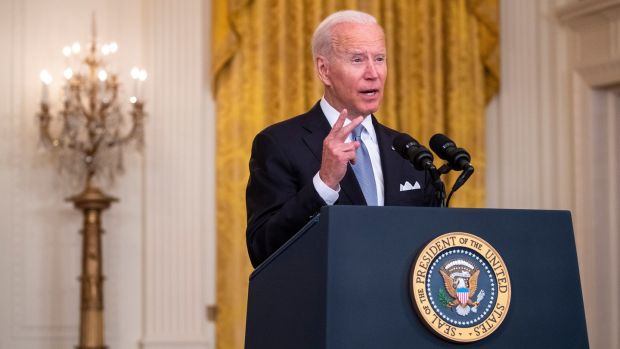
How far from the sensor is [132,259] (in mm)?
6391

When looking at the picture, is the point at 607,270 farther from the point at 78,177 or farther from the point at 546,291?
the point at 546,291

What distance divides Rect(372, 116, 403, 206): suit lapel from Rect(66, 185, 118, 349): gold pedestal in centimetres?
332

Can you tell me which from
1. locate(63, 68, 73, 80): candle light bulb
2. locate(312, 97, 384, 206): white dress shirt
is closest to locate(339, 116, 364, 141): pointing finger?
locate(312, 97, 384, 206): white dress shirt

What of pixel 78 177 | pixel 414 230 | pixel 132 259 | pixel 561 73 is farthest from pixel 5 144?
pixel 414 230

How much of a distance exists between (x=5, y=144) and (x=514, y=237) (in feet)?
15.7

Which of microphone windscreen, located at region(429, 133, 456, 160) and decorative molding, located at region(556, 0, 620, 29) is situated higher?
decorative molding, located at region(556, 0, 620, 29)

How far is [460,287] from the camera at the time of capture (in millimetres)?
2023

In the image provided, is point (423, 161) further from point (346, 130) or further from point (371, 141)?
point (371, 141)

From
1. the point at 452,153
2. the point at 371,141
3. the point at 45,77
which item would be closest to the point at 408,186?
the point at 371,141

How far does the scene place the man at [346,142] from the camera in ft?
8.71

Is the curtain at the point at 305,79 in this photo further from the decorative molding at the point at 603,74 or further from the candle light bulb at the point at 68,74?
the candle light bulb at the point at 68,74

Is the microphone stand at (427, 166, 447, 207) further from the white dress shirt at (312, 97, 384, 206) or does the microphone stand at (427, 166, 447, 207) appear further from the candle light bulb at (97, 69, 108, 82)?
the candle light bulb at (97, 69, 108, 82)

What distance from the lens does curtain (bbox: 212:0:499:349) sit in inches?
253

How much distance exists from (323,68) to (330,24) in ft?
0.44
